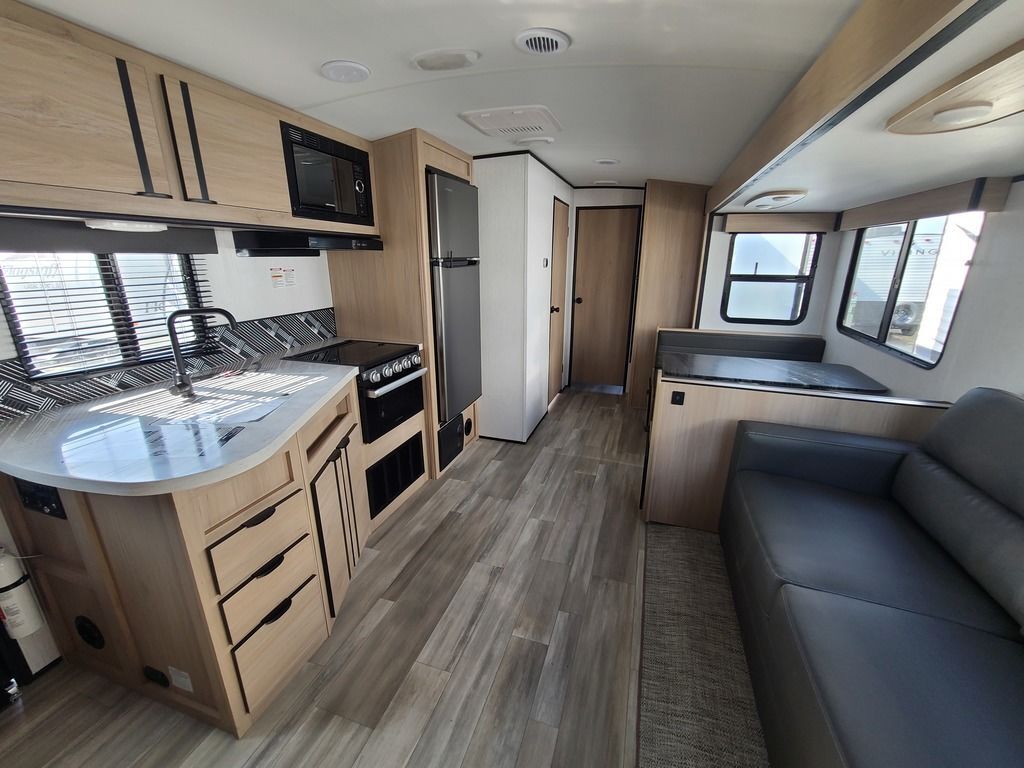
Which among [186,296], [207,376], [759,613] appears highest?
[186,296]

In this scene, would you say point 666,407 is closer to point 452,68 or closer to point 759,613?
point 759,613

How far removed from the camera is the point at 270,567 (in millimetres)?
1428

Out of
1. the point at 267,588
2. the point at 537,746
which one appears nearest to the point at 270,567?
the point at 267,588

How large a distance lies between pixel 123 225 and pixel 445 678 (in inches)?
79.4

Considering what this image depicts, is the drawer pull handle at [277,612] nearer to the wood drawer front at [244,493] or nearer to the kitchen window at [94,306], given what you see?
the wood drawer front at [244,493]

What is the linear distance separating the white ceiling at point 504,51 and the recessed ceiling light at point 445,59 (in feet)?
0.12

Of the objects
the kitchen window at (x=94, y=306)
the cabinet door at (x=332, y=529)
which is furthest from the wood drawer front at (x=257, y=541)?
the kitchen window at (x=94, y=306)

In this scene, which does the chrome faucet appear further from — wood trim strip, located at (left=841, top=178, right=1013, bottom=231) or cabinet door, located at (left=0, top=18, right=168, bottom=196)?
wood trim strip, located at (left=841, top=178, right=1013, bottom=231)

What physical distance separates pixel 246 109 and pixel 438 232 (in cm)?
109

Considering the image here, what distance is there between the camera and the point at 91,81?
4.04 feet

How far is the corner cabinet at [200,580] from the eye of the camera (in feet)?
4.00

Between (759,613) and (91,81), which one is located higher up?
(91,81)

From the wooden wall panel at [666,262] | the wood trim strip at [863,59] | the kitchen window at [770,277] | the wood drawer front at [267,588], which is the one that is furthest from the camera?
the wooden wall panel at [666,262]

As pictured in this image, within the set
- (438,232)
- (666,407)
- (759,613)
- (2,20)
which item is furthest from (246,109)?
(759,613)
